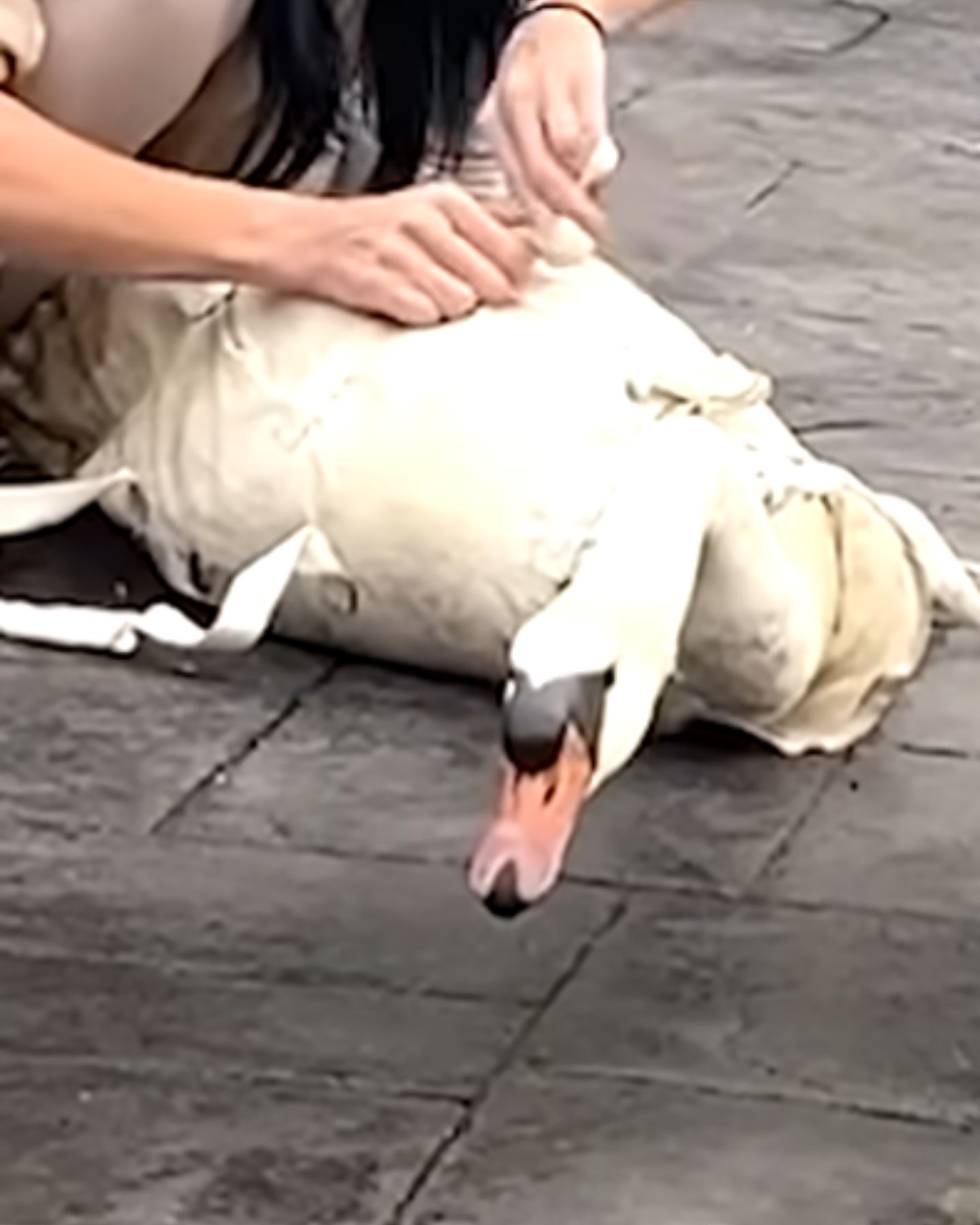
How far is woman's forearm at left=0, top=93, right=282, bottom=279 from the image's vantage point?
2.18 meters

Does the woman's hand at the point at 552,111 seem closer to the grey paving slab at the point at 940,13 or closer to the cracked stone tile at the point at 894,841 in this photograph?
the cracked stone tile at the point at 894,841

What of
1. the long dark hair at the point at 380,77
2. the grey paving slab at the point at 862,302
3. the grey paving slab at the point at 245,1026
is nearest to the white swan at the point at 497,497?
the long dark hair at the point at 380,77

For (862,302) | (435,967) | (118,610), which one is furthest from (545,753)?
(862,302)

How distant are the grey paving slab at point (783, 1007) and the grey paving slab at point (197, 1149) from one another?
0.11 metres

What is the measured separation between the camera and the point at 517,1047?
5.82ft

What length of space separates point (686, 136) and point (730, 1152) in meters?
2.12

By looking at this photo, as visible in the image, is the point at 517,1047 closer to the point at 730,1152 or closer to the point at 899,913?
the point at 730,1152

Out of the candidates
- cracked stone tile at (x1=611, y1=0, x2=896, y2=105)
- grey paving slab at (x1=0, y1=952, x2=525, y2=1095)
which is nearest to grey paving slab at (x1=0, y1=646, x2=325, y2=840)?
grey paving slab at (x1=0, y1=952, x2=525, y2=1095)

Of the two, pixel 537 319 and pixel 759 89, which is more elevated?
pixel 537 319

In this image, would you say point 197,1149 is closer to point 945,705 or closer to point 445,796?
point 445,796

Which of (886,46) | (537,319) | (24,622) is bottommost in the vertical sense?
(886,46)

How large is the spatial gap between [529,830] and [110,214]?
24.3 inches

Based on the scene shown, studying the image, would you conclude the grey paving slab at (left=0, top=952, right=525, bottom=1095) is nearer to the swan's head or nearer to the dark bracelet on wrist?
the swan's head

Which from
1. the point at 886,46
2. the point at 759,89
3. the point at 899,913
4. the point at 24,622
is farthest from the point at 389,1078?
the point at 886,46
